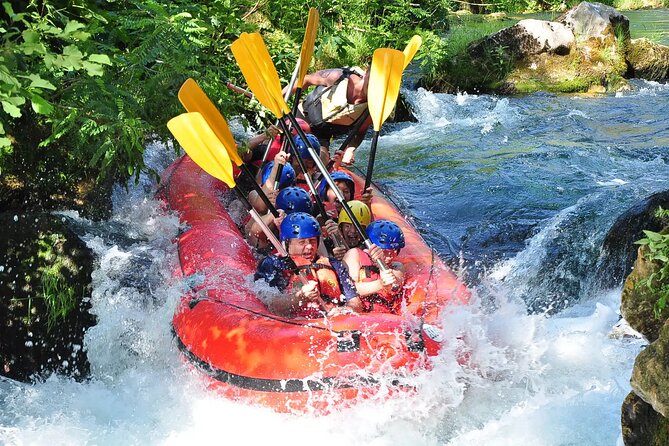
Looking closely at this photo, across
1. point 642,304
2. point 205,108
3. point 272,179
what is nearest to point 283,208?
point 272,179

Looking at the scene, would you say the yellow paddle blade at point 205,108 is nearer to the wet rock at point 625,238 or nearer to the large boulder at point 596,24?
the wet rock at point 625,238

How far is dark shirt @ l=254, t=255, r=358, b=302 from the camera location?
402 cm

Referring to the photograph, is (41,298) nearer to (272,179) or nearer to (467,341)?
(272,179)

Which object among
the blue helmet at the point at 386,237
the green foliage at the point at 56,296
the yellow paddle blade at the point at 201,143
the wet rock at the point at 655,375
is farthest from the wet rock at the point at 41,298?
the wet rock at the point at 655,375

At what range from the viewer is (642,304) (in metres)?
2.52

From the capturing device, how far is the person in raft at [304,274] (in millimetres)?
3982

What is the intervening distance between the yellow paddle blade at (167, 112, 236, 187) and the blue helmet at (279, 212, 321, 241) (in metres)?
0.39

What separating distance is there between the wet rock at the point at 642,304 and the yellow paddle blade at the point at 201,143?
2.30m

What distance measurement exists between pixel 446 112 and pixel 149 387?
6.44 metres

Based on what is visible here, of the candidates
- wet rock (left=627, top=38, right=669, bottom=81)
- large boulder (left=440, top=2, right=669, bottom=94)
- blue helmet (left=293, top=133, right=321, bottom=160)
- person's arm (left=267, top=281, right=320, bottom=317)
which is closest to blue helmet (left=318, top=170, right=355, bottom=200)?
blue helmet (left=293, top=133, right=321, bottom=160)

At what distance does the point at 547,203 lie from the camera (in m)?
6.18

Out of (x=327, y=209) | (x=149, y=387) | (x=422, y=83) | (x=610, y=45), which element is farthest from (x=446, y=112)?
(x=149, y=387)

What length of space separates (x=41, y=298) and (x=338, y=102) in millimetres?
2707

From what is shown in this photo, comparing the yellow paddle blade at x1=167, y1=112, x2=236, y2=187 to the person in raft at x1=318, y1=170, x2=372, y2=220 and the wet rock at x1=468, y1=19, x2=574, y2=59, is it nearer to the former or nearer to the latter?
the person in raft at x1=318, y1=170, x2=372, y2=220
